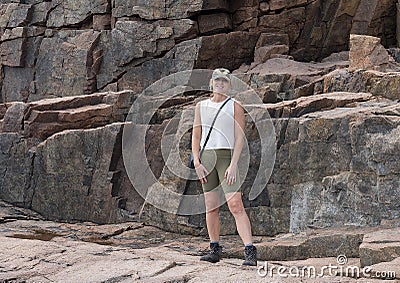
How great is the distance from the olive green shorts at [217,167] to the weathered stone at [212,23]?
46.2 ft

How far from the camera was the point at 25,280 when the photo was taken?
690 cm

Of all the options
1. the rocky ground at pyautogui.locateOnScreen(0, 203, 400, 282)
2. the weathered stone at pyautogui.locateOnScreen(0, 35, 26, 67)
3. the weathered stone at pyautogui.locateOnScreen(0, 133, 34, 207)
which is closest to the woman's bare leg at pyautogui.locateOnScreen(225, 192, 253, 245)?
the rocky ground at pyautogui.locateOnScreen(0, 203, 400, 282)

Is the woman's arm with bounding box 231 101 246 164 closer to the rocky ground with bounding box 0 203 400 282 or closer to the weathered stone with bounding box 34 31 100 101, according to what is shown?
the rocky ground with bounding box 0 203 400 282

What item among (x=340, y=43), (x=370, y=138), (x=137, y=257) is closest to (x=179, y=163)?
(x=370, y=138)

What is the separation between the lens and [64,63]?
22.5 meters

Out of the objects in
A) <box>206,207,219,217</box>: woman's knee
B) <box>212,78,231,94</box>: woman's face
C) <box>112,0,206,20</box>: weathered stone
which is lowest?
<box>206,207,219,217</box>: woman's knee

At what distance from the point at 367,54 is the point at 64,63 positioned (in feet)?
37.2

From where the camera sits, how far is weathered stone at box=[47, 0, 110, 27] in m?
22.3

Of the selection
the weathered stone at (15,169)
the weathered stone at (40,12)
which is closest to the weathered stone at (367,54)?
the weathered stone at (15,169)

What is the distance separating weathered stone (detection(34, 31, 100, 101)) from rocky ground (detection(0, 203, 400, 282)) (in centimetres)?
1104

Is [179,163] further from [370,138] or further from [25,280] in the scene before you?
[25,280]

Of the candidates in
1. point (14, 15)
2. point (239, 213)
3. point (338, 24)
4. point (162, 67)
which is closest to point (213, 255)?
point (239, 213)

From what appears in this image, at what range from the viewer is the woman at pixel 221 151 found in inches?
292

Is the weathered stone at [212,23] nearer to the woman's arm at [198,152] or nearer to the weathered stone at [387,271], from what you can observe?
the woman's arm at [198,152]
